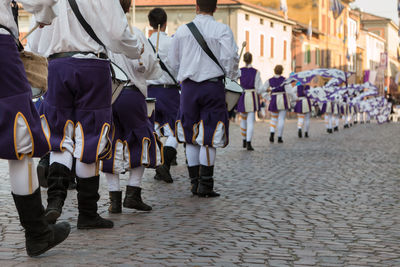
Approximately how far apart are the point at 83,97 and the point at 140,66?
1.09 metres

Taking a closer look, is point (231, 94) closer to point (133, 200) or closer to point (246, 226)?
point (133, 200)

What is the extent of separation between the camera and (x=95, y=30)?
5.51m

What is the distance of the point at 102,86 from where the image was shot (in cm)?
546

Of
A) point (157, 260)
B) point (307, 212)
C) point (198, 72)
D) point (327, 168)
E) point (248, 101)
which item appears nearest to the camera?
point (157, 260)

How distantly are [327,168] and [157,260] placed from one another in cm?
712

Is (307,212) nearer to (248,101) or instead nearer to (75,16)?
(75,16)

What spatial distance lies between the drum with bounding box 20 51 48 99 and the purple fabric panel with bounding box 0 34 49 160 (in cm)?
19

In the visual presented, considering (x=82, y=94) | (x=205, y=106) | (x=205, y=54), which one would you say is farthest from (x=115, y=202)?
(x=205, y=54)

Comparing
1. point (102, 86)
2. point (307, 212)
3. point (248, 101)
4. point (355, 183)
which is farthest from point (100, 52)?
point (248, 101)

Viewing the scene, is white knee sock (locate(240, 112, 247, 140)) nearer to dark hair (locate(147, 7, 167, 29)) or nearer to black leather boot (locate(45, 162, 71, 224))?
dark hair (locate(147, 7, 167, 29))

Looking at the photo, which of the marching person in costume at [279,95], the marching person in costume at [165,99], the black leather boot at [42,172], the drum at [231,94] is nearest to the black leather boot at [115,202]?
the black leather boot at [42,172]

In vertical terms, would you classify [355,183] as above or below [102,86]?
below

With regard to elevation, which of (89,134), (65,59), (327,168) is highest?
(65,59)

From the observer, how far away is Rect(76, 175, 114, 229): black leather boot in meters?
5.59
